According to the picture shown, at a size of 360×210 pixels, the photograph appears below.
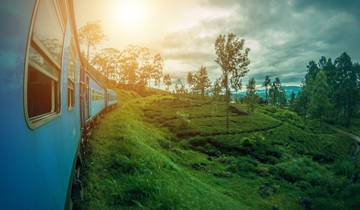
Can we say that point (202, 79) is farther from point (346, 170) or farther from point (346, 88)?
point (346, 170)

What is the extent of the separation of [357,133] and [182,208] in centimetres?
5268

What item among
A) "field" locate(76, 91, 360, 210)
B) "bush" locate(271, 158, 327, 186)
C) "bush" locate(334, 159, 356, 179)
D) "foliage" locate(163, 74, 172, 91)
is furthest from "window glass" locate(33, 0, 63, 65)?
"foliage" locate(163, 74, 172, 91)

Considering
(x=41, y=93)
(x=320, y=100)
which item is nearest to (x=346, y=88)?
(x=320, y=100)

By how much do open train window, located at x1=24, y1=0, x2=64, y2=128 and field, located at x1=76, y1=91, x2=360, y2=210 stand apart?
13.8 feet

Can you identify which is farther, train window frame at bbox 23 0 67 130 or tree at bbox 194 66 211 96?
tree at bbox 194 66 211 96

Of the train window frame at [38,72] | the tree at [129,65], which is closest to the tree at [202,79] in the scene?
the tree at [129,65]

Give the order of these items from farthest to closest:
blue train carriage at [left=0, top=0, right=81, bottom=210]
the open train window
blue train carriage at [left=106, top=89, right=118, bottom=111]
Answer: blue train carriage at [left=106, top=89, right=118, bottom=111] → the open train window → blue train carriage at [left=0, top=0, right=81, bottom=210]

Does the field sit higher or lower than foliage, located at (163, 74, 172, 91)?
lower

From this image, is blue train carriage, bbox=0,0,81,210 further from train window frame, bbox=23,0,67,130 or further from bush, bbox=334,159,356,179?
bush, bbox=334,159,356,179

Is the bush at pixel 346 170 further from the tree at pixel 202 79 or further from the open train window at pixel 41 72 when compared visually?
the tree at pixel 202 79

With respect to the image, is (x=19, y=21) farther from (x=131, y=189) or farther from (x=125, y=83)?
(x=125, y=83)

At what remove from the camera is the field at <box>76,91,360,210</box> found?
7.30m

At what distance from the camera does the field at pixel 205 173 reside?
7.30 m

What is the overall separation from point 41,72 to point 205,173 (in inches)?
525
